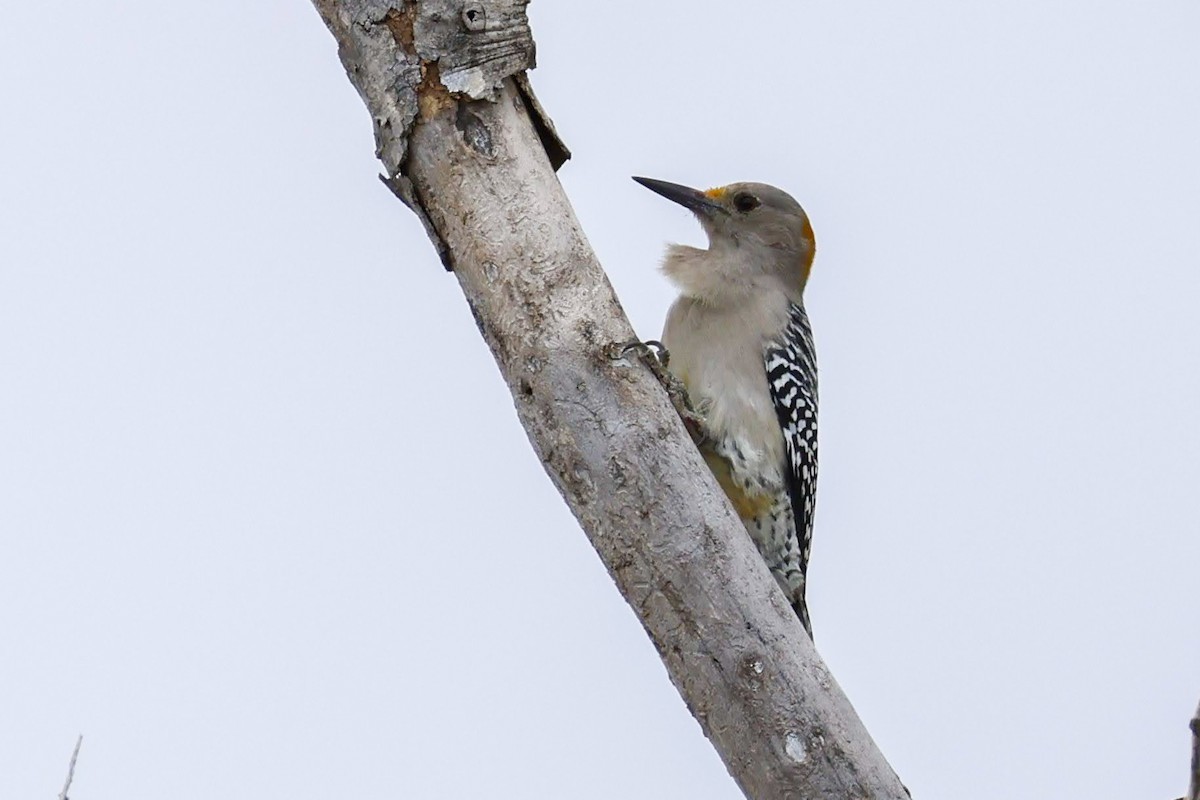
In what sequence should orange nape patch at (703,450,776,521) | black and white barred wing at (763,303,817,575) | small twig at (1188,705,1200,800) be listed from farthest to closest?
1. black and white barred wing at (763,303,817,575)
2. orange nape patch at (703,450,776,521)
3. small twig at (1188,705,1200,800)

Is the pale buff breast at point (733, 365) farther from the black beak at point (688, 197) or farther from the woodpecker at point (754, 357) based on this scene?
the black beak at point (688, 197)

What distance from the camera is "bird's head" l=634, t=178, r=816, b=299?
626 cm

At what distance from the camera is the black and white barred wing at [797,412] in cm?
582

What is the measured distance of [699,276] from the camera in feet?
19.7

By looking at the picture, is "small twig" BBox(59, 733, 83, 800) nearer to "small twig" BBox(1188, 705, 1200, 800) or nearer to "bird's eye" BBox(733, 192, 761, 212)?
"small twig" BBox(1188, 705, 1200, 800)

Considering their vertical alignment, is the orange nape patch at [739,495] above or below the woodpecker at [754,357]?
below

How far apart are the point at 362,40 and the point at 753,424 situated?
2.31m

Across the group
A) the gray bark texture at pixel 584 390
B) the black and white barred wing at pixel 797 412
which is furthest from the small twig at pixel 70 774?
the black and white barred wing at pixel 797 412

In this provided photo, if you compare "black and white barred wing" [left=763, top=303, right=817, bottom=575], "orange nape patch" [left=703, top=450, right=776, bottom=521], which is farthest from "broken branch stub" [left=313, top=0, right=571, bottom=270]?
"black and white barred wing" [left=763, top=303, right=817, bottom=575]

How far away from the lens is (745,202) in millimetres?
6371

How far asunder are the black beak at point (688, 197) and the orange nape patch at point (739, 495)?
4.46ft

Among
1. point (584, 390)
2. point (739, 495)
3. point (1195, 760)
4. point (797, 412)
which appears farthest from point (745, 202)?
point (1195, 760)

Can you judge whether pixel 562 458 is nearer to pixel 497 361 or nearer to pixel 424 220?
pixel 497 361

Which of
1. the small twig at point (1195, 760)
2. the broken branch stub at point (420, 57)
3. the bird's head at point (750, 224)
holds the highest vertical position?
the bird's head at point (750, 224)
